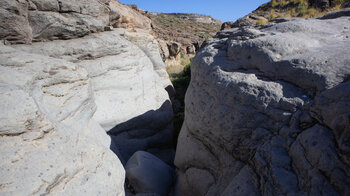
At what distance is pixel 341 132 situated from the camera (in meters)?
1.61

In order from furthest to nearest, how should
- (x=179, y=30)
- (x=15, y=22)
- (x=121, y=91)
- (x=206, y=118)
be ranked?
1. (x=179, y=30)
2. (x=121, y=91)
3. (x=15, y=22)
4. (x=206, y=118)

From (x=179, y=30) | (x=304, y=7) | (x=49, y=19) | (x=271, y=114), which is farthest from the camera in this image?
(x=179, y=30)

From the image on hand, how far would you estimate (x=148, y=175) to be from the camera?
325cm

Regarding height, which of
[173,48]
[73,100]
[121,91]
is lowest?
[121,91]

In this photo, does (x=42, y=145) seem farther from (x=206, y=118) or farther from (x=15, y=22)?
(x=15, y=22)

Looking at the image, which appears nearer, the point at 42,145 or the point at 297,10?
the point at 42,145

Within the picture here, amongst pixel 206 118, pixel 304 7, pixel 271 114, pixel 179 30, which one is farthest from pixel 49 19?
pixel 179 30

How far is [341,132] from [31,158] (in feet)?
7.84

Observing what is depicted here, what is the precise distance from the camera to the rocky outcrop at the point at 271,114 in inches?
67.1

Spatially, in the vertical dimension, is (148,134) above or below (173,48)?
below

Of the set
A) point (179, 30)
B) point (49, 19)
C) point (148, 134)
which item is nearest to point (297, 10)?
point (179, 30)

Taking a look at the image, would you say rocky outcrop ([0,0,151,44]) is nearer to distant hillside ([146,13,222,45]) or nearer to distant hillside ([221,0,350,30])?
distant hillside ([221,0,350,30])

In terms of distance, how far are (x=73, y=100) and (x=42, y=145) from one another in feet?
3.94

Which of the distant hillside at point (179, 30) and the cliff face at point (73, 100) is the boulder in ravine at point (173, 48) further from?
the cliff face at point (73, 100)
